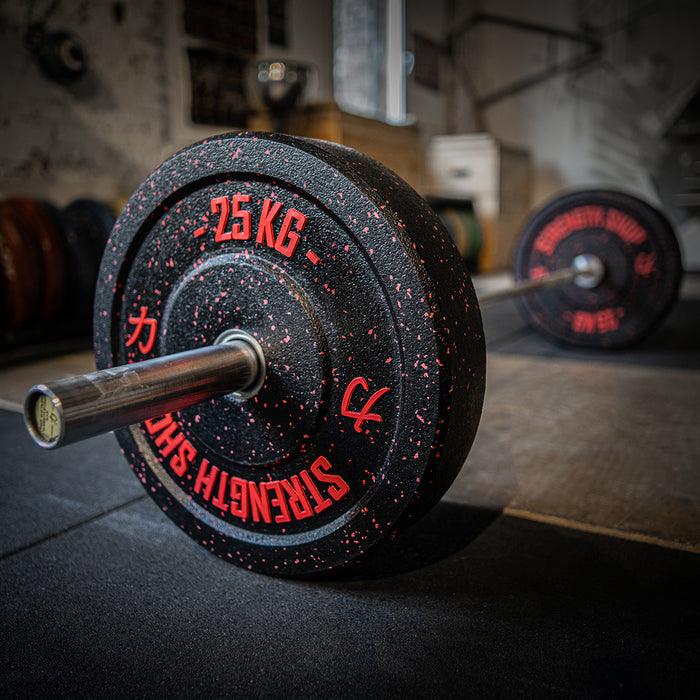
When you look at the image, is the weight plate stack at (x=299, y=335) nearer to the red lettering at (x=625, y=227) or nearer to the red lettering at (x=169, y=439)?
the red lettering at (x=169, y=439)

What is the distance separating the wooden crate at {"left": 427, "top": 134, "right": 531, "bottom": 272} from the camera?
14.7 ft

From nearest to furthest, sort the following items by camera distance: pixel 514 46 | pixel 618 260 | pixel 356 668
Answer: pixel 356 668 < pixel 618 260 < pixel 514 46

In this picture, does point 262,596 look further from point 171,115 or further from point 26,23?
point 171,115

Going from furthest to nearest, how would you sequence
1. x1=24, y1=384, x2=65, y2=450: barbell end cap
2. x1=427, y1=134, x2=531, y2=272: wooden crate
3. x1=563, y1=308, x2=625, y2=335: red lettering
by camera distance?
x1=427, y1=134, x2=531, y2=272: wooden crate → x1=563, y1=308, x2=625, y2=335: red lettering → x1=24, y1=384, x2=65, y2=450: barbell end cap

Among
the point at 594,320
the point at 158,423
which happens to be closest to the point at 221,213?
the point at 158,423

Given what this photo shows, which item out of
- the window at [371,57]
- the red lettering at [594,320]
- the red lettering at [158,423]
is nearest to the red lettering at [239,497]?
the red lettering at [158,423]

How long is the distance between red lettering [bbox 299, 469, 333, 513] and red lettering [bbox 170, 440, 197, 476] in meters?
0.16

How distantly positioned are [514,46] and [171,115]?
3521mm

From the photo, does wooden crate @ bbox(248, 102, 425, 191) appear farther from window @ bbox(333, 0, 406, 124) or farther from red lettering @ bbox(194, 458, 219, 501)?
red lettering @ bbox(194, 458, 219, 501)

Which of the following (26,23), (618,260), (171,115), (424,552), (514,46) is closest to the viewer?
(424,552)

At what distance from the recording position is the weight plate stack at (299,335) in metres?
0.61

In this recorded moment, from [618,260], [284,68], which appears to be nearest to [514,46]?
[284,68]

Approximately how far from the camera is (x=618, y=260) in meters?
2.03

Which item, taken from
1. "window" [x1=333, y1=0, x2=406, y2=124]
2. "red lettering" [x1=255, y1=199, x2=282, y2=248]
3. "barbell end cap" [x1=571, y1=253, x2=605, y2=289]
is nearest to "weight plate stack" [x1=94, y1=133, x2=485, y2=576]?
"red lettering" [x1=255, y1=199, x2=282, y2=248]
